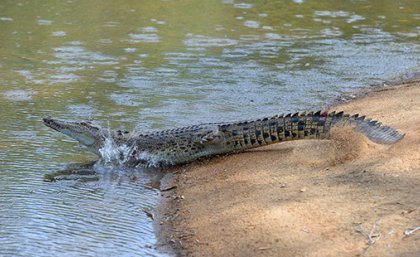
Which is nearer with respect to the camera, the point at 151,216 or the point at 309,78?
the point at 151,216

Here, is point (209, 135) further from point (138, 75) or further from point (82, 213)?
point (138, 75)

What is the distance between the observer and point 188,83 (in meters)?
10.5

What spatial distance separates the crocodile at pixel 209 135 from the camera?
23.0 ft

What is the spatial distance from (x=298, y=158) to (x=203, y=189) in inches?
34.0

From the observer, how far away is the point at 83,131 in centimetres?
800

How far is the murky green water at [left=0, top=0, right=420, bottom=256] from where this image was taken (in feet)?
20.2

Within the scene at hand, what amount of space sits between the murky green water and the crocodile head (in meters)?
0.18

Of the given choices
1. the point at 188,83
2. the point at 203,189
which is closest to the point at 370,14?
the point at 188,83

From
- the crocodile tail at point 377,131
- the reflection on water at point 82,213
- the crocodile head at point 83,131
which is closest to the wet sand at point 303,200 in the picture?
the crocodile tail at point 377,131

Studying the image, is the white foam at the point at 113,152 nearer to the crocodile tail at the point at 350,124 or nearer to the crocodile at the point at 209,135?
the crocodile at the point at 209,135

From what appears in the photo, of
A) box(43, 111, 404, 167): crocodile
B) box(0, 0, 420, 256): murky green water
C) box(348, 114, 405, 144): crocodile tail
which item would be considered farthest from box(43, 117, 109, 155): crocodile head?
box(348, 114, 405, 144): crocodile tail

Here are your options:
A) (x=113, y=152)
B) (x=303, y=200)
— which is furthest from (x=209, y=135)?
(x=303, y=200)

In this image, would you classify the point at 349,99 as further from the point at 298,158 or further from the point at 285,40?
the point at 285,40

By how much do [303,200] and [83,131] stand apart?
312 centimetres
